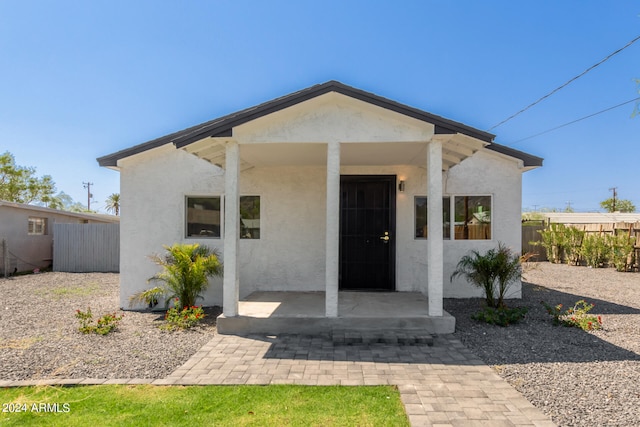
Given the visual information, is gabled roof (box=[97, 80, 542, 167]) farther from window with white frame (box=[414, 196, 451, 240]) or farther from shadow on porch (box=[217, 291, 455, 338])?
window with white frame (box=[414, 196, 451, 240])

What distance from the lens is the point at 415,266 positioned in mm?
8203

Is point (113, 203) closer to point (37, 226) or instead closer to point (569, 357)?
point (37, 226)

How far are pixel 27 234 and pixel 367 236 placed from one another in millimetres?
14859

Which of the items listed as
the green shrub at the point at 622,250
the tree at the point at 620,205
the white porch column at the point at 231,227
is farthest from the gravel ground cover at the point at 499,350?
the tree at the point at 620,205

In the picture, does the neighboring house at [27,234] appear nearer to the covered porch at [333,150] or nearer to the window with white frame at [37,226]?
the window with white frame at [37,226]

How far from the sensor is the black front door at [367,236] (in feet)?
27.2

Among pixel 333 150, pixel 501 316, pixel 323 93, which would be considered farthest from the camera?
pixel 501 316

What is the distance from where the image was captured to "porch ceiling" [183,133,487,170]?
6.00m

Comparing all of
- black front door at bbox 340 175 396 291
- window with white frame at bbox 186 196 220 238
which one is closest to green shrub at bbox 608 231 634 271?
black front door at bbox 340 175 396 291

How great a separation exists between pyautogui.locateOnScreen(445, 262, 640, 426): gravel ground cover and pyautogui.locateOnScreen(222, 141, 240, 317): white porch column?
12.1 feet

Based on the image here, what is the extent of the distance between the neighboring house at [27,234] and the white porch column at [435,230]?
15601 millimetres

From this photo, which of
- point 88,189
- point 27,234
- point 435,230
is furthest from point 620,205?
point 88,189

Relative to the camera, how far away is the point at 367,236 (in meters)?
8.34

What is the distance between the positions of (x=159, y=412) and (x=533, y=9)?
42.2ft
